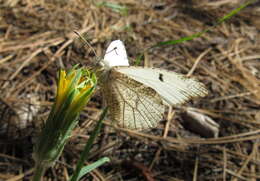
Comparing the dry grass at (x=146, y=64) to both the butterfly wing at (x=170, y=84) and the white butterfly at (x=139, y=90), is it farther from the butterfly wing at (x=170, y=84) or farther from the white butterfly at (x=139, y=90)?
the butterfly wing at (x=170, y=84)

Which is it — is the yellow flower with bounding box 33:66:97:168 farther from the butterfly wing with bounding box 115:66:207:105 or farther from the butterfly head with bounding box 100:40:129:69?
the butterfly wing with bounding box 115:66:207:105

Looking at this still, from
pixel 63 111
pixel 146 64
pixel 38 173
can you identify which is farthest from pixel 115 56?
pixel 146 64

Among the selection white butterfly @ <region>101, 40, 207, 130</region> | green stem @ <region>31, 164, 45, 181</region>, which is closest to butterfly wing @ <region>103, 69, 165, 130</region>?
white butterfly @ <region>101, 40, 207, 130</region>

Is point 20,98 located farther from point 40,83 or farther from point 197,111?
point 197,111

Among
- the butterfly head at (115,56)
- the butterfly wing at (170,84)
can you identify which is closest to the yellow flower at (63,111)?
the butterfly head at (115,56)

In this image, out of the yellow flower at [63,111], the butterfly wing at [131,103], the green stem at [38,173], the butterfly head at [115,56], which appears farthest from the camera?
the butterfly wing at [131,103]

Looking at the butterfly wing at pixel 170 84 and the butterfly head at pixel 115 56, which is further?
the butterfly wing at pixel 170 84

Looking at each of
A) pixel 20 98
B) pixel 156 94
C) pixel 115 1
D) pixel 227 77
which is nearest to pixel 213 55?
pixel 227 77

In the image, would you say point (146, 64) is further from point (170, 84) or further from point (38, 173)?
point (38, 173)

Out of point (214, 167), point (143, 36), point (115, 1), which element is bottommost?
point (214, 167)
